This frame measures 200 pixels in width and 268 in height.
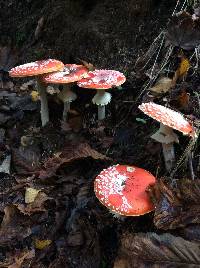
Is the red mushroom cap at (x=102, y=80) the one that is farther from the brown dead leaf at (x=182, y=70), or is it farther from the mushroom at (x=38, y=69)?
the brown dead leaf at (x=182, y=70)

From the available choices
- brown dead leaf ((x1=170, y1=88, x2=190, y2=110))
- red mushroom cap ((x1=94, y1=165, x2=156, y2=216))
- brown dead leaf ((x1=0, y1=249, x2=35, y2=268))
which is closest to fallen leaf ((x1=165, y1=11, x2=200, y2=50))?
brown dead leaf ((x1=170, y1=88, x2=190, y2=110))

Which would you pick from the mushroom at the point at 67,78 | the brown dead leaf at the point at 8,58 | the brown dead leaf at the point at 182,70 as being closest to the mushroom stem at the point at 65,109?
the mushroom at the point at 67,78

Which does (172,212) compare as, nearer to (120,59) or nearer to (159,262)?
(159,262)

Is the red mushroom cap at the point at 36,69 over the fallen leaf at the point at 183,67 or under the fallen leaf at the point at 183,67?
under

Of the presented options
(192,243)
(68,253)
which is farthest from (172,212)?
(68,253)

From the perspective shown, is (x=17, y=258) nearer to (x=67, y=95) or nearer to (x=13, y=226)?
(x=13, y=226)

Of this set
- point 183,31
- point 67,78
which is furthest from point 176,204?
point 183,31
